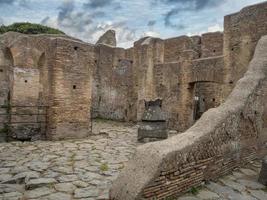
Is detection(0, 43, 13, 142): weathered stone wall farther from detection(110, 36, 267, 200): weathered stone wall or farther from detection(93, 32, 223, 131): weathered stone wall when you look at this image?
detection(93, 32, 223, 131): weathered stone wall

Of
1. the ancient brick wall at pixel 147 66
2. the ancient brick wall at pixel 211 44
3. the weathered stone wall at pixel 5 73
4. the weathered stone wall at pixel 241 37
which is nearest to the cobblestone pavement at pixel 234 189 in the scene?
the weathered stone wall at pixel 241 37

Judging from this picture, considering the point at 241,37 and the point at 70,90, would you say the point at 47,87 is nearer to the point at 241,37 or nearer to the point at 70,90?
the point at 70,90

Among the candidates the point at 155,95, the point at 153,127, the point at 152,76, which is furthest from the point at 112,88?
the point at 153,127

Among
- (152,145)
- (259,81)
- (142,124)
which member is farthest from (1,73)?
(259,81)

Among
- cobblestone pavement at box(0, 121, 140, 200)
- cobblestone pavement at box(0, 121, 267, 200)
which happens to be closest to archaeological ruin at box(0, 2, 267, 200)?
cobblestone pavement at box(0, 121, 267, 200)

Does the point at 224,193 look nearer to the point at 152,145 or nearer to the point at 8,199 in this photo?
the point at 152,145

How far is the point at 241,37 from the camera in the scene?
10.1m

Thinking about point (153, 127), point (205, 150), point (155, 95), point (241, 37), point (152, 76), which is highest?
point (241, 37)

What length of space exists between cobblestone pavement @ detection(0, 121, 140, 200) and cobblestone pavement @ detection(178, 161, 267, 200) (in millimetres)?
1479

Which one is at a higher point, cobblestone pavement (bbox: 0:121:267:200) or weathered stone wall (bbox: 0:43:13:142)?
weathered stone wall (bbox: 0:43:13:142)

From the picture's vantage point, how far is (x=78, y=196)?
417 centimetres

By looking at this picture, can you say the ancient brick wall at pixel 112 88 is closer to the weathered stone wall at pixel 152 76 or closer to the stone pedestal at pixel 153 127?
the weathered stone wall at pixel 152 76

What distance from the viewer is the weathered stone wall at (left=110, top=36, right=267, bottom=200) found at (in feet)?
12.6

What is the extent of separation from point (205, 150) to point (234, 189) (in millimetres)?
788
